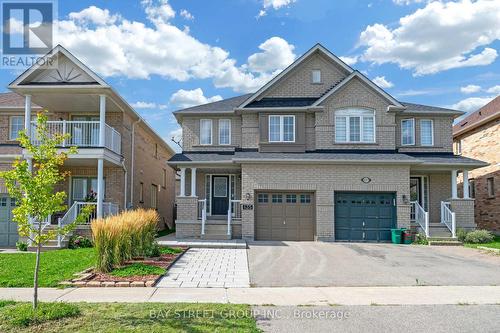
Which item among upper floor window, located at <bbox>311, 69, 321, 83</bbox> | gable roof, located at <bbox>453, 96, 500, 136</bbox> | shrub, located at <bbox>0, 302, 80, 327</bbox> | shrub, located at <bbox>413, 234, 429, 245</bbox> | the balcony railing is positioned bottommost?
shrub, located at <bbox>413, 234, 429, 245</bbox>

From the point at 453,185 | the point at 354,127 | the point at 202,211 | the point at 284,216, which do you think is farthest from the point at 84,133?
the point at 453,185

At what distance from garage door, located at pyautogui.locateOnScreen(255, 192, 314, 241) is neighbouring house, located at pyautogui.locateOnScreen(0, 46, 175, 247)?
682cm

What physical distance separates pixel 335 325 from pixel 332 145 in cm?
1363

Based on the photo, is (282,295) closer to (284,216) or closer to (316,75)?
(284,216)

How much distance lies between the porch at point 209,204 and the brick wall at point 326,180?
157 centimetres

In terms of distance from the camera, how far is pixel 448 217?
1862 centimetres

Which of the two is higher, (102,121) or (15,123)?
(15,123)

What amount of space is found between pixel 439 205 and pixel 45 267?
57.8 ft

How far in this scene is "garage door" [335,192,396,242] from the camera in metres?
18.1

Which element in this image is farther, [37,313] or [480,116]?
[480,116]

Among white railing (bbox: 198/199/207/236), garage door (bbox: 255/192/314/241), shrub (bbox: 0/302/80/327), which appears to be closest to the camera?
shrub (bbox: 0/302/80/327)

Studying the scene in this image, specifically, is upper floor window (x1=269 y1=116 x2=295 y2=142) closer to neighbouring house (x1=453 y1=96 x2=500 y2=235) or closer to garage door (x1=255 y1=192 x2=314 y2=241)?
garage door (x1=255 y1=192 x2=314 y2=241)

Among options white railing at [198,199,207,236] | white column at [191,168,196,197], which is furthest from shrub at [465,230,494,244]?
white column at [191,168,196,197]

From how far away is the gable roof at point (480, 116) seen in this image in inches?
858
